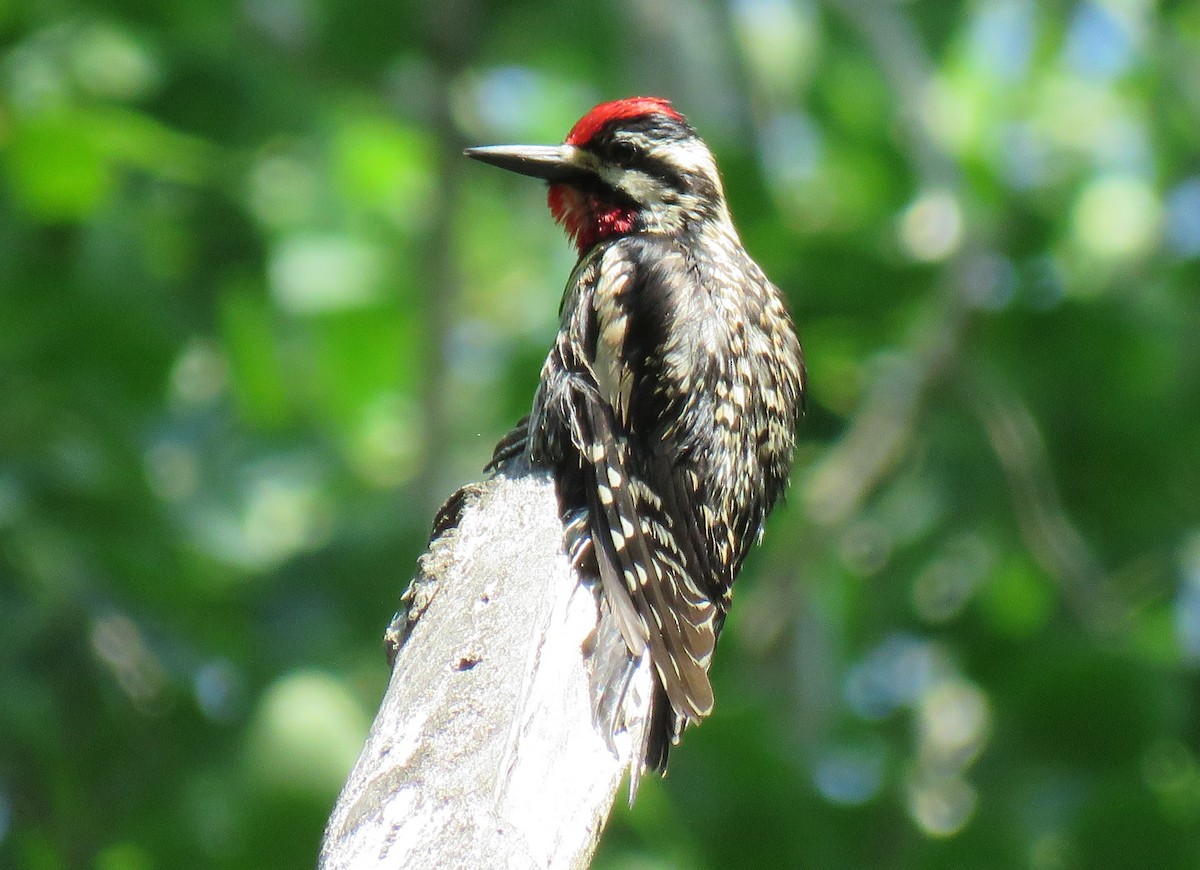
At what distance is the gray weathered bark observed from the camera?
243 centimetres

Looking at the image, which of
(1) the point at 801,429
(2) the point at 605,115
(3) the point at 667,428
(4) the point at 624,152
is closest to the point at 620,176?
(4) the point at 624,152

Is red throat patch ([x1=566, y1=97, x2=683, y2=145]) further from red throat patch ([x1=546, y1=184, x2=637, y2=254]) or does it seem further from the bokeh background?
the bokeh background

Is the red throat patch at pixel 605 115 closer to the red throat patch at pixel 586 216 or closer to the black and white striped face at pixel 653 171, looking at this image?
the black and white striped face at pixel 653 171

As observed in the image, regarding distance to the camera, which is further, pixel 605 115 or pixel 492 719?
pixel 605 115

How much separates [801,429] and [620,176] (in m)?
3.36

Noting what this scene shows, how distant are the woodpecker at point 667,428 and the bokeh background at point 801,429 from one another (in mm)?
2171

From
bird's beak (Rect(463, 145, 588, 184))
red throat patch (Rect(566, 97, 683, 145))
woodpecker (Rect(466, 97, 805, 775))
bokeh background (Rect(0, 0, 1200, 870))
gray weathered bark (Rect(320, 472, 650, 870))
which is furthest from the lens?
bokeh background (Rect(0, 0, 1200, 870))

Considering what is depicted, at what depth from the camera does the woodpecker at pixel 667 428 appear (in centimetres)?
347

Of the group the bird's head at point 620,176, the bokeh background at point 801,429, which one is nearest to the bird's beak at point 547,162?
the bird's head at point 620,176

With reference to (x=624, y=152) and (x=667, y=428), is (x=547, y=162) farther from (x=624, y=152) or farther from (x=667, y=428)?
(x=667, y=428)

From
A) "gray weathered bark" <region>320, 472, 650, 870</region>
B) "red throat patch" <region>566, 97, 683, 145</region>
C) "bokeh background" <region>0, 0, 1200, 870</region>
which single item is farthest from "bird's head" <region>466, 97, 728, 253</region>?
"bokeh background" <region>0, 0, 1200, 870</region>

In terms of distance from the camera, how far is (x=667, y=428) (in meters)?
3.94

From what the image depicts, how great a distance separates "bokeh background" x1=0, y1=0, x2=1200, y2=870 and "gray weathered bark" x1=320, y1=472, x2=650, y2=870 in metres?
3.11

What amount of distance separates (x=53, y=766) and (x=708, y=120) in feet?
13.4
